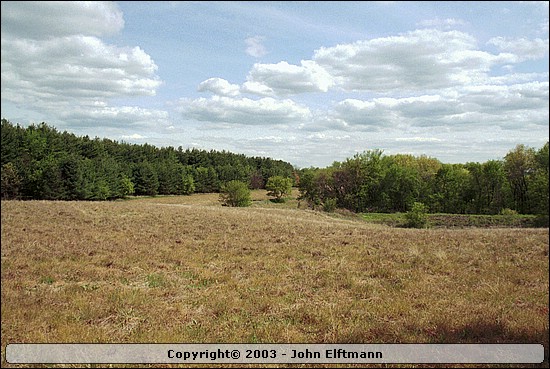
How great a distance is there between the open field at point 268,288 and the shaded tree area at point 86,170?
168 ft

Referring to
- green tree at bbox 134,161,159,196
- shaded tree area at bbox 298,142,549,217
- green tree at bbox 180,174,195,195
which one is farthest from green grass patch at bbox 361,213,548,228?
green tree at bbox 180,174,195,195

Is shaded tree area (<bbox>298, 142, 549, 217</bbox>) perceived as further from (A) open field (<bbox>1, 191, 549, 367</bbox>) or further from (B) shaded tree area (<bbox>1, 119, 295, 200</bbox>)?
(A) open field (<bbox>1, 191, 549, 367</bbox>)

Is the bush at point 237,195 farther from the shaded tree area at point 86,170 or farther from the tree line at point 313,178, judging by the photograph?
the shaded tree area at point 86,170

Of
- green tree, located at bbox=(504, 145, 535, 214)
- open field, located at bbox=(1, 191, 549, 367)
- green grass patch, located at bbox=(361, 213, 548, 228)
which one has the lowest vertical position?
green grass patch, located at bbox=(361, 213, 548, 228)

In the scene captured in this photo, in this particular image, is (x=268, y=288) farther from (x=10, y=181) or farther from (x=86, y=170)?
Answer: (x=86, y=170)

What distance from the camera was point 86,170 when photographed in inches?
2665

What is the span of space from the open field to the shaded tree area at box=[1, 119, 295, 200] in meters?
51.3

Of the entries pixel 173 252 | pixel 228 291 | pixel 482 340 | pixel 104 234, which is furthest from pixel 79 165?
pixel 482 340

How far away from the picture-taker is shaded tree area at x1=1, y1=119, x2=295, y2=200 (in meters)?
61.9

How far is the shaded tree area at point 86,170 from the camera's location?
6191 centimetres

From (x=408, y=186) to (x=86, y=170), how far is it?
65.5 m

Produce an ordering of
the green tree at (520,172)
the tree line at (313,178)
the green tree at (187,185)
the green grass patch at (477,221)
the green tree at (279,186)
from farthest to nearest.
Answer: the green tree at (187,185), the green tree at (279,186), the tree line at (313,178), the green grass patch at (477,221), the green tree at (520,172)

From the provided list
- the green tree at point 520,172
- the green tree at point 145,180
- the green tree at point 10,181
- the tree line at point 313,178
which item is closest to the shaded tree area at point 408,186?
the tree line at point 313,178

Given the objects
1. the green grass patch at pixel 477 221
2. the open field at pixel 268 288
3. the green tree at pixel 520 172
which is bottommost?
the green grass patch at pixel 477 221
